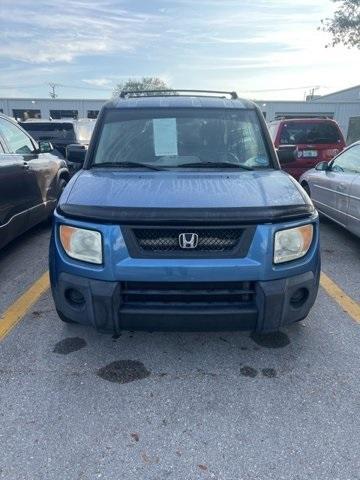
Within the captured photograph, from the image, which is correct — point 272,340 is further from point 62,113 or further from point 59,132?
point 62,113

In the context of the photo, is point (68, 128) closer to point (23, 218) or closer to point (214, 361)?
point (23, 218)

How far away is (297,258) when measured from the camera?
2732mm

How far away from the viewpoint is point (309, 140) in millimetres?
9383

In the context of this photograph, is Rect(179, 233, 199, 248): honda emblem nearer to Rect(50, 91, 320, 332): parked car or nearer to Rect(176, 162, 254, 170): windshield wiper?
Rect(50, 91, 320, 332): parked car

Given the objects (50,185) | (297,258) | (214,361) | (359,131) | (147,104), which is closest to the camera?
(297,258)

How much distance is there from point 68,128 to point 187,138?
7863 millimetres

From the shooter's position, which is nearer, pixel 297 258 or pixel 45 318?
pixel 297 258

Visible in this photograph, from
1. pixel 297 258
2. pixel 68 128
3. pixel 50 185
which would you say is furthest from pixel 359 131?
pixel 297 258

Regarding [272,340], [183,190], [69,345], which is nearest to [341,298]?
[272,340]

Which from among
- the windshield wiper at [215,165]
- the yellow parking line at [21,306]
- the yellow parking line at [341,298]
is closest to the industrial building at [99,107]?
the yellow parking line at [21,306]

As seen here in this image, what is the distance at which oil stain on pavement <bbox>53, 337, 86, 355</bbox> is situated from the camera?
3170mm

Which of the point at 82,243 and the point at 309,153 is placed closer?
the point at 82,243

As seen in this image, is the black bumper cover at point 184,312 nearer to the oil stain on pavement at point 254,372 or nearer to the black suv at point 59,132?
the oil stain on pavement at point 254,372

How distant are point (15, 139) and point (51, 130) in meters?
5.66
